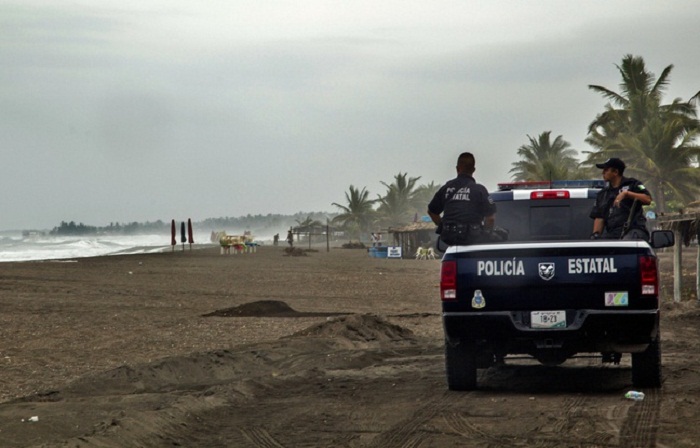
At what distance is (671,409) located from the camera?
26.8 ft

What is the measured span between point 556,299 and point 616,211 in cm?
164

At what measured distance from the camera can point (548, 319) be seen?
8.92 metres

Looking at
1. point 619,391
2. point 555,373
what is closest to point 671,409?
point 619,391

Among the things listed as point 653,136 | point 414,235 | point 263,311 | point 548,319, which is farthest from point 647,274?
point 414,235

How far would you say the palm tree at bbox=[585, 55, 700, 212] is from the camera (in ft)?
172

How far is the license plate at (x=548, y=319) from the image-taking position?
890cm

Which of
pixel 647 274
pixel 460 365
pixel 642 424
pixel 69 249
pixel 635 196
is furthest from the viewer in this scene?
pixel 69 249

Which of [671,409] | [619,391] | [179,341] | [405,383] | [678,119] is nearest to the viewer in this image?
[671,409]

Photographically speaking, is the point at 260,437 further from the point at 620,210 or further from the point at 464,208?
the point at 620,210

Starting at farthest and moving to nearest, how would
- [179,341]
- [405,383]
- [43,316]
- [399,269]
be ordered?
[399,269]
[43,316]
[179,341]
[405,383]

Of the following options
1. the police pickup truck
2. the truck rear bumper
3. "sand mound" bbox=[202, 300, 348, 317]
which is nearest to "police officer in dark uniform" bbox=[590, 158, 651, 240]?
the police pickup truck

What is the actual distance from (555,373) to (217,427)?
14.4ft

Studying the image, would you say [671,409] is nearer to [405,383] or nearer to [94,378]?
[405,383]

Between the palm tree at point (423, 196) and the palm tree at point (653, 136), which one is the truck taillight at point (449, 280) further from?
the palm tree at point (423, 196)
